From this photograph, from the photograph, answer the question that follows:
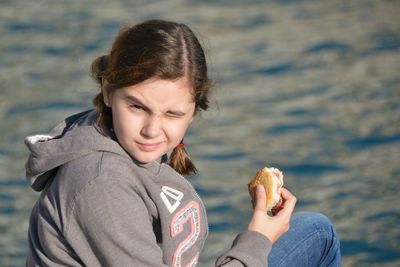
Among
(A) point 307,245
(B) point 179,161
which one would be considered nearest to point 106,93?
(B) point 179,161

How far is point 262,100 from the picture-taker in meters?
7.91

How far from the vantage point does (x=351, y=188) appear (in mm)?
A: 6680

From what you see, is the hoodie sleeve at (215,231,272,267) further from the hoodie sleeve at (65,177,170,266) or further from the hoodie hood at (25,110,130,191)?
the hoodie hood at (25,110,130,191)

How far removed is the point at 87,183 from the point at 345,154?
477 centimetres

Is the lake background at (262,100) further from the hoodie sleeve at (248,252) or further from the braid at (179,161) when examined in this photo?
the hoodie sleeve at (248,252)

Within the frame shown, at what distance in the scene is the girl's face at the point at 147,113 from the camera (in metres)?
2.60

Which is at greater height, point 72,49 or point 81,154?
point 81,154

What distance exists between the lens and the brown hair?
2.59 meters

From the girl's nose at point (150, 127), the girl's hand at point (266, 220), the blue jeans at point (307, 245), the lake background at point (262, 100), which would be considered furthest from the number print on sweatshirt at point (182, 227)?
the lake background at point (262, 100)

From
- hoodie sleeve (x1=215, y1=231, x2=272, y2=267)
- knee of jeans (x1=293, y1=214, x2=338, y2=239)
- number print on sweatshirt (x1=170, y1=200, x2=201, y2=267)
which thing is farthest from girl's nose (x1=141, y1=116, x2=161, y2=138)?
knee of jeans (x1=293, y1=214, x2=338, y2=239)

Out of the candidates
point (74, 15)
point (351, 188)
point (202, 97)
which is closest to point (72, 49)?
point (74, 15)

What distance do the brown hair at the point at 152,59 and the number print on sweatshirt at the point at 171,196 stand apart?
23cm

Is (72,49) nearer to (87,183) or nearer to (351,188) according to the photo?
(351,188)

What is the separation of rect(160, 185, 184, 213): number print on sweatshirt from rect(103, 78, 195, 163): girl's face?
12cm
